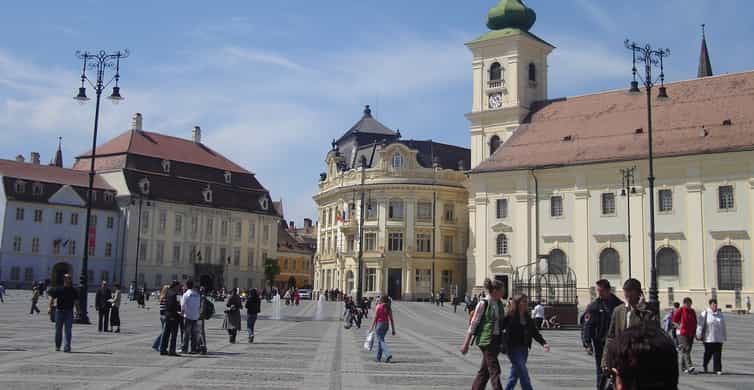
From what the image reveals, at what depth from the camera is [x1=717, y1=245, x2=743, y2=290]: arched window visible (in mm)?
51156

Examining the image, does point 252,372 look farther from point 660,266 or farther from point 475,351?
point 660,266

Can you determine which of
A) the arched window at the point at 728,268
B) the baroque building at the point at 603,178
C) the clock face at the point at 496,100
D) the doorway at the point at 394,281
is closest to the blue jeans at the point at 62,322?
the baroque building at the point at 603,178

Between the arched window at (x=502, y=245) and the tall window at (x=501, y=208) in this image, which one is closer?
the arched window at (x=502, y=245)

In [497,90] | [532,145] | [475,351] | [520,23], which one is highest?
[520,23]

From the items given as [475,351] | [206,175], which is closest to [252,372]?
[475,351]

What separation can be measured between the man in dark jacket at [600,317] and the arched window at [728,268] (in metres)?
44.8

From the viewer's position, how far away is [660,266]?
54.5 m

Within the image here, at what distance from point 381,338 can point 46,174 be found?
64.5 metres

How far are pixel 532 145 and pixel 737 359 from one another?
44377 mm

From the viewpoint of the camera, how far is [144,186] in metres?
78.1

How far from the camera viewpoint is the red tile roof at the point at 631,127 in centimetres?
5344

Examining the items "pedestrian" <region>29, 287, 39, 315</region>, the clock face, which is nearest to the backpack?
"pedestrian" <region>29, 287, 39, 315</region>

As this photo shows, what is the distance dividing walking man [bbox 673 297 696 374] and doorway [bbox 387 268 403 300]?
59.8 m

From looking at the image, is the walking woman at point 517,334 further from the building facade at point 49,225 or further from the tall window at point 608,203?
the building facade at point 49,225
